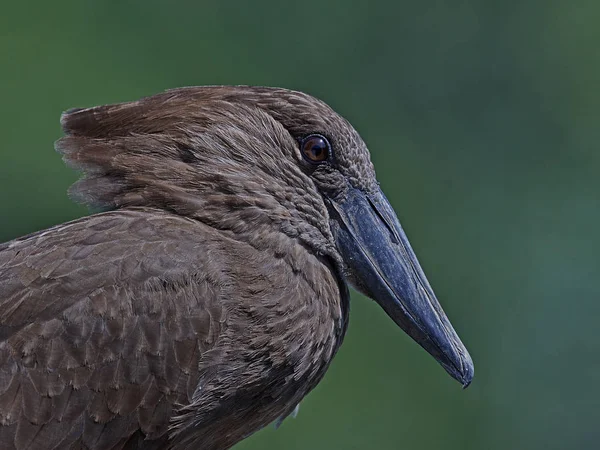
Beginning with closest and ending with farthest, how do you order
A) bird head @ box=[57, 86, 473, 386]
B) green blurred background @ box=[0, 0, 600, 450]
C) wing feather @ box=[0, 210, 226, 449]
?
wing feather @ box=[0, 210, 226, 449] < bird head @ box=[57, 86, 473, 386] < green blurred background @ box=[0, 0, 600, 450]

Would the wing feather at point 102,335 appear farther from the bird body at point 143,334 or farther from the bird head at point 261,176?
the bird head at point 261,176

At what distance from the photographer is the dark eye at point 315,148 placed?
3.21 m

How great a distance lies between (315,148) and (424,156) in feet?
12.9

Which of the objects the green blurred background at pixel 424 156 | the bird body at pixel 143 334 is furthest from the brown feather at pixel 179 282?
the green blurred background at pixel 424 156

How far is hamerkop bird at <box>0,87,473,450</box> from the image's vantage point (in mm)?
→ 2832

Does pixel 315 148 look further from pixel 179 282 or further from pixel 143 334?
pixel 143 334

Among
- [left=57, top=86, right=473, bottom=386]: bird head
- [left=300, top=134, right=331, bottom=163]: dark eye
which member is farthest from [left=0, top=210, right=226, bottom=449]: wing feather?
[left=300, top=134, right=331, bottom=163]: dark eye

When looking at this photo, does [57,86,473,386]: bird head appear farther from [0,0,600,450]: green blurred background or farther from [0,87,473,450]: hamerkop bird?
[0,0,600,450]: green blurred background

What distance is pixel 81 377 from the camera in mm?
2824

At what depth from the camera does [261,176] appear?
10.4 ft

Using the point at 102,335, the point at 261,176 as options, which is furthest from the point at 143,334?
the point at 261,176

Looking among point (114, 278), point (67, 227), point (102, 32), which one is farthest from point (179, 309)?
point (102, 32)

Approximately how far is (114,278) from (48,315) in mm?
187

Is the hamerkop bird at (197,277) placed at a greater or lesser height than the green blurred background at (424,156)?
greater
